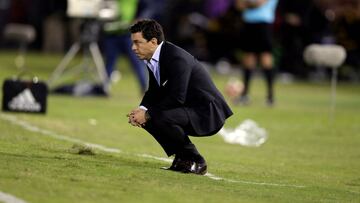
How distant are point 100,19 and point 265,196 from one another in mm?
12985

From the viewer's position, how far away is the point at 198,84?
10.7 m

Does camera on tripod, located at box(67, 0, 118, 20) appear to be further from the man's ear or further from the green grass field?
the man's ear

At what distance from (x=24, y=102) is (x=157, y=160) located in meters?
5.34

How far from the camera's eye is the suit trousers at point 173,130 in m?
10.4

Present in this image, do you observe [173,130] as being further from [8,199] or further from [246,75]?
[246,75]

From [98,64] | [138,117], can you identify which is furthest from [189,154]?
[98,64]

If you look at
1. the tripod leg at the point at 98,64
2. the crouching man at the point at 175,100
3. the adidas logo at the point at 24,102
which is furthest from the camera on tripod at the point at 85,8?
the crouching man at the point at 175,100

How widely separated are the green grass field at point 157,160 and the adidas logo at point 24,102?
0.21m

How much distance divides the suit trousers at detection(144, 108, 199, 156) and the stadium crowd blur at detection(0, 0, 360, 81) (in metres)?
11.9

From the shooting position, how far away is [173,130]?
10414 mm

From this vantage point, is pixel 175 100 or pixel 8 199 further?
pixel 175 100

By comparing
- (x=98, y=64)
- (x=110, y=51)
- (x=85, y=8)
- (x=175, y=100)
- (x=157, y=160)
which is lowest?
(x=98, y=64)

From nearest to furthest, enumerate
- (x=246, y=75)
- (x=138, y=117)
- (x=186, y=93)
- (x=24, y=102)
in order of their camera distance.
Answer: (x=138, y=117) < (x=186, y=93) < (x=24, y=102) < (x=246, y=75)

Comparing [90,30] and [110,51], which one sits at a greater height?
[90,30]
